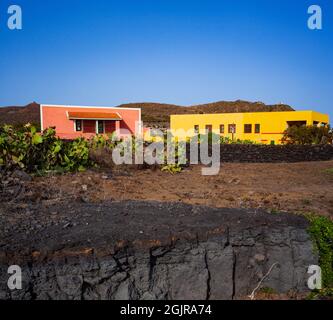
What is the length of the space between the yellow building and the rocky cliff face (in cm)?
2380

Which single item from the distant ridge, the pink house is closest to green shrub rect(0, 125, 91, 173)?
the pink house

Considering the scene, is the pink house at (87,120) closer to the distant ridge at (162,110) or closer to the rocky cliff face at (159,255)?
the distant ridge at (162,110)

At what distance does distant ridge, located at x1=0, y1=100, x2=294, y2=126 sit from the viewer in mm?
45662

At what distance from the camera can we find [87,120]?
2822 centimetres

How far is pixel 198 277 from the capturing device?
4074mm

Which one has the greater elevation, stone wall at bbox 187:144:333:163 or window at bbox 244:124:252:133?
window at bbox 244:124:252:133

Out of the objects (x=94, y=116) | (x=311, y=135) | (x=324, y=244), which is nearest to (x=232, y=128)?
(x=311, y=135)

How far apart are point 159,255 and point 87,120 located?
25.3 meters

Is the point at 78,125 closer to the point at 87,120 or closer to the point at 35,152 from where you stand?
the point at 87,120

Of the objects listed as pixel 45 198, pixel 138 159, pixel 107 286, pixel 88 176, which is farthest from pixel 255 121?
pixel 107 286

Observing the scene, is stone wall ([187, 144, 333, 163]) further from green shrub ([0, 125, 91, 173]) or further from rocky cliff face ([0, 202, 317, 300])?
rocky cliff face ([0, 202, 317, 300])
